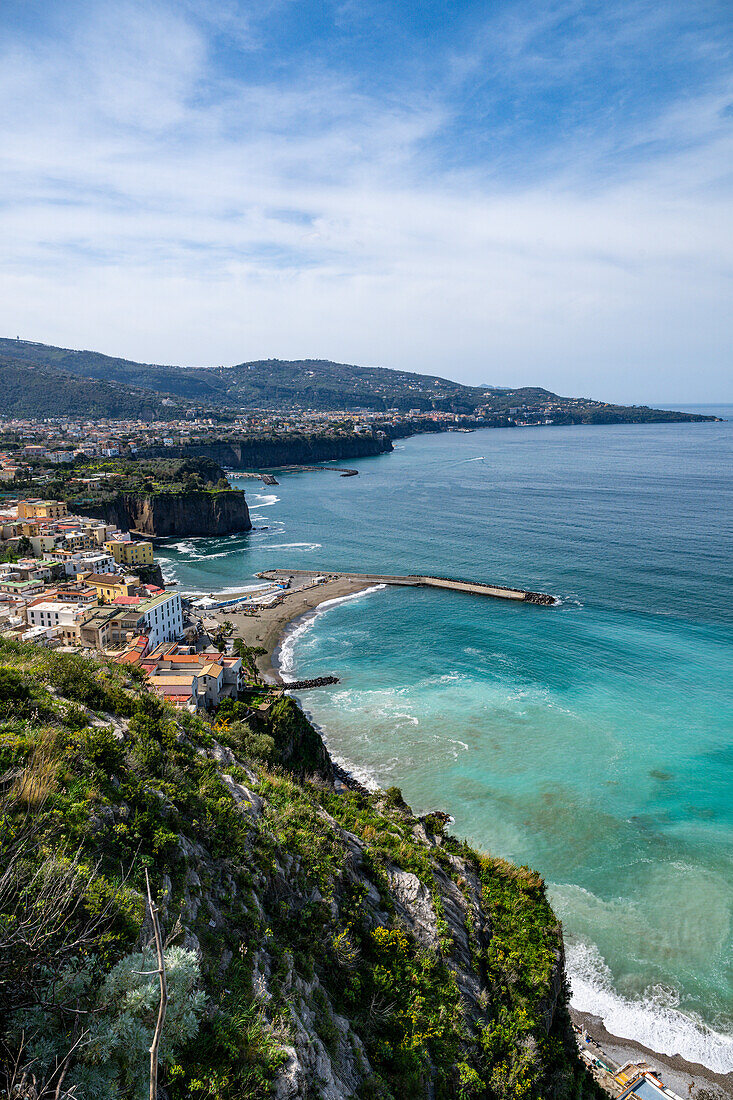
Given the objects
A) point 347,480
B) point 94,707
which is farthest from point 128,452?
point 94,707

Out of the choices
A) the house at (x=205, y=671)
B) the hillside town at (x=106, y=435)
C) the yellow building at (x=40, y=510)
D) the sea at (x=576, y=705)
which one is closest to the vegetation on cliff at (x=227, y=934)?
the sea at (x=576, y=705)

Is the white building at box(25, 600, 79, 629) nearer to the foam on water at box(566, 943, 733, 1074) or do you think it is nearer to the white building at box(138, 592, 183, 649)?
the white building at box(138, 592, 183, 649)

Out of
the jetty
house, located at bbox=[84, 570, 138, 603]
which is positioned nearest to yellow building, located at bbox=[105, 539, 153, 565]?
the jetty

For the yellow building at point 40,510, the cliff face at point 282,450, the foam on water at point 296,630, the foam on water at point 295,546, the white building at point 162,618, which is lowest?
the foam on water at point 296,630

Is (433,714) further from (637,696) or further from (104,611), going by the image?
(104,611)

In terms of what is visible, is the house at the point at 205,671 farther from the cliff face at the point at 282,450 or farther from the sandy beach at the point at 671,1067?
the cliff face at the point at 282,450

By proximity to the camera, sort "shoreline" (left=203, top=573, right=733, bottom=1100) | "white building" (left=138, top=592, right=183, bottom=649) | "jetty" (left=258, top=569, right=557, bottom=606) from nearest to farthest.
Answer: "shoreline" (left=203, top=573, right=733, bottom=1100)
"white building" (left=138, top=592, right=183, bottom=649)
"jetty" (left=258, top=569, right=557, bottom=606)
